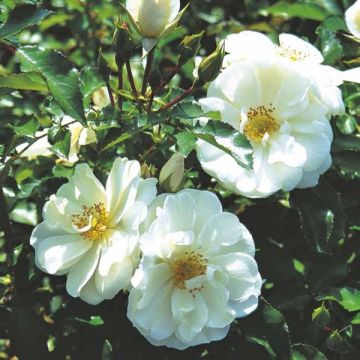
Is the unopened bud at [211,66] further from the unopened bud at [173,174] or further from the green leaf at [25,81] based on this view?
the green leaf at [25,81]

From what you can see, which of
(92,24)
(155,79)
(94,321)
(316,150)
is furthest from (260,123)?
(92,24)

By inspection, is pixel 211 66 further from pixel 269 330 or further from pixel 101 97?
pixel 269 330

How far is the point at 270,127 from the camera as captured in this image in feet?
5.24

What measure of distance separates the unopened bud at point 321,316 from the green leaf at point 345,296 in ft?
0.21

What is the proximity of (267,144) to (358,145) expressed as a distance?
223 mm

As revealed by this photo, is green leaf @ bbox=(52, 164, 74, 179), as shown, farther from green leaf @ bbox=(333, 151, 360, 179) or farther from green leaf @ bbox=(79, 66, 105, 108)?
green leaf @ bbox=(333, 151, 360, 179)

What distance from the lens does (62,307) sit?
1.72 meters

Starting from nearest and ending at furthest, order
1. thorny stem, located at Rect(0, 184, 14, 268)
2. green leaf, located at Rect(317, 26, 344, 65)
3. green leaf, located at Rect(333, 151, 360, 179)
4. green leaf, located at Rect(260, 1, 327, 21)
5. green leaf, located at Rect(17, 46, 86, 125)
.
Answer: green leaf, located at Rect(17, 46, 86, 125)
thorny stem, located at Rect(0, 184, 14, 268)
green leaf, located at Rect(333, 151, 360, 179)
green leaf, located at Rect(317, 26, 344, 65)
green leaf, located at Rect(260, 1, 327, 21)

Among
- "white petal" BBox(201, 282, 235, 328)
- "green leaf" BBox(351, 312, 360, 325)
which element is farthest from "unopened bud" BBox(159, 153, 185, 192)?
"green leaf" BBox(351, 312, 360, 325)

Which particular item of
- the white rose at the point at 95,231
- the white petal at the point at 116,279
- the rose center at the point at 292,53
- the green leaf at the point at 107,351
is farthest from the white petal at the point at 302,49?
the green leaf at the point at 107,351

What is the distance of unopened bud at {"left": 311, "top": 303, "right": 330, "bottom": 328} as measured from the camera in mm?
1502

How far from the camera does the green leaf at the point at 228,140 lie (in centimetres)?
140

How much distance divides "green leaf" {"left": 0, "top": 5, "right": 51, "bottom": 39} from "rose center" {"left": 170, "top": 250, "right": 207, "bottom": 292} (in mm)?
520

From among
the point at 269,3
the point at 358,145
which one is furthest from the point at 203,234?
the point at 269,3
